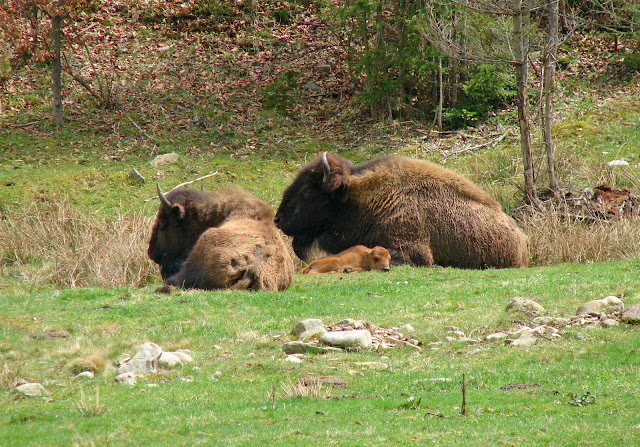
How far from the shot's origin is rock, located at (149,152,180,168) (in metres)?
24.3

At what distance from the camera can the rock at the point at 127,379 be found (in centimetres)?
738

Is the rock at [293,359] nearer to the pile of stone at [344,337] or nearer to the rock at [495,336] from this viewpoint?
the pile of stone at [344,337]

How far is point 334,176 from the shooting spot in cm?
1583

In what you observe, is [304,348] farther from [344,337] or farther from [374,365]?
[374,365]

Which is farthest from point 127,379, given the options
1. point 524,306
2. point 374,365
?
point 524,306

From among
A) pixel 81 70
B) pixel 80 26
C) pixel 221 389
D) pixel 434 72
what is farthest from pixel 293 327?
pixel 80 26

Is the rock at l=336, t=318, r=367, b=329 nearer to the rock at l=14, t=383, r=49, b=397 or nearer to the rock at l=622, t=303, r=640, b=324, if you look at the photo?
the rock at l=622, t=303, r=640, b=324

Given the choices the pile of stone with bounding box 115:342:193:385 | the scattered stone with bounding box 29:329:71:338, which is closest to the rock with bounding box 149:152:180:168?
the scattered stone with bounding box 29:329:71:338

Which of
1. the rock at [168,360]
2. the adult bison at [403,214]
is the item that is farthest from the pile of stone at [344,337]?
the adult bison at [403,214]

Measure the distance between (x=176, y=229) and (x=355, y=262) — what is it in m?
3.71

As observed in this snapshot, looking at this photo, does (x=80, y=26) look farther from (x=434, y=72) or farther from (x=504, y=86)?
(x=504, y=86)

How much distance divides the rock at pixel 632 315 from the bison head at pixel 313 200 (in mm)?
7599

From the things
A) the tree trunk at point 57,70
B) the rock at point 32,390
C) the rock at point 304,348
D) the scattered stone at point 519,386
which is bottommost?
the rock at point 304,348

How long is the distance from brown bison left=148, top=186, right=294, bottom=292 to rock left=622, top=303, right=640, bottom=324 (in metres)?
5.35
